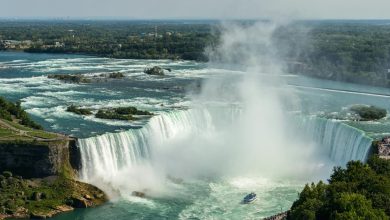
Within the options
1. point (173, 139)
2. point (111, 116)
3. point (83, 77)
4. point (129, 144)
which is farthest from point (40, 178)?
point (83, 77)

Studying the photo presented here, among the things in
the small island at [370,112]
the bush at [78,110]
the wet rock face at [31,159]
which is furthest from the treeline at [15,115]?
the small island at [370,112]

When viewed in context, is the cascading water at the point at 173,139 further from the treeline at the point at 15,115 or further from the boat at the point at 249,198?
the boat at the point at 249,198

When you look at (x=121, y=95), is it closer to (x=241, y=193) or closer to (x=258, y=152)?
(x=258, y=152)

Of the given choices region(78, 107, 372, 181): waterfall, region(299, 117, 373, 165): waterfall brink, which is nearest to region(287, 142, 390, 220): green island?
region(299, 117, 373, 165): waterfall brink

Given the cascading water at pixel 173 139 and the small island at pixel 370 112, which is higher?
the small island at pixel 370 112

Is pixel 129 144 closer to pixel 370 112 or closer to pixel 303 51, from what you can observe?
pixel 370 112

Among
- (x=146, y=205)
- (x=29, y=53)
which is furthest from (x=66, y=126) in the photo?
(x=29, y=53)
